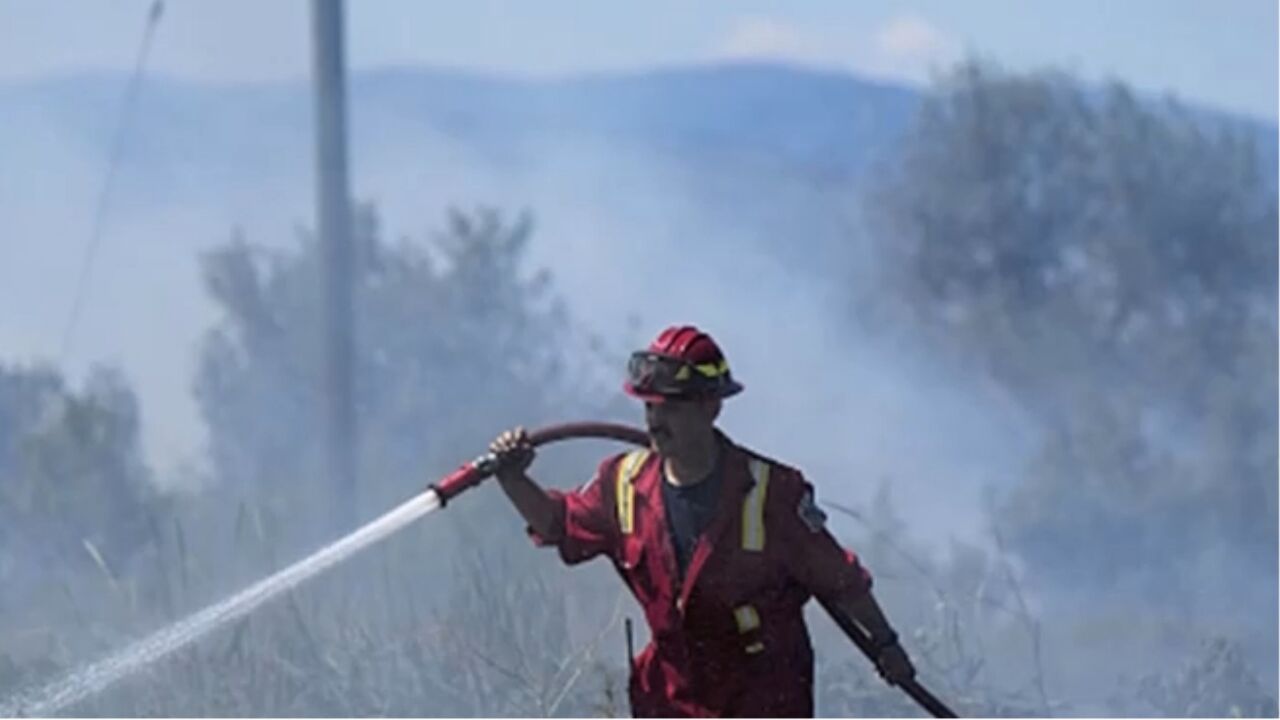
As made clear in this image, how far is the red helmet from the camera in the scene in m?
5.02

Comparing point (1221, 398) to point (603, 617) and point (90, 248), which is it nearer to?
point (603, 617)

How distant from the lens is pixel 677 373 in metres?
5.02

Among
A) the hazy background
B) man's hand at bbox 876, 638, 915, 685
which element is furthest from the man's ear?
the hazy background

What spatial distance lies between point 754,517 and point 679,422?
0.23 meters

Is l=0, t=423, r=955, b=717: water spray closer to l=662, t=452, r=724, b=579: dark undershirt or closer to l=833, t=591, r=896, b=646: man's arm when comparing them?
l=833, t=591, r=896, b=646: man's arm

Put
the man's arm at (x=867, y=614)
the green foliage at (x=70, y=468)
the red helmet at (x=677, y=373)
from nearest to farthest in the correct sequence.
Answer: the red helmet at (x=677, y=373), the man's arm at (x=867, y=614), the green foliage at (x=70, y=468)

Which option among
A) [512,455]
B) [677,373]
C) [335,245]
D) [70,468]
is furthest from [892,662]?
[70,468]

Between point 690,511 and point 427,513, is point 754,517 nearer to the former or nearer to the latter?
point 690,511

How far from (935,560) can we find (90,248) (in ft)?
9.61

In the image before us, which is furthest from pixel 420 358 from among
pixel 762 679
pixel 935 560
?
pixel 762 679

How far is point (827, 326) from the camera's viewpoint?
9.35m

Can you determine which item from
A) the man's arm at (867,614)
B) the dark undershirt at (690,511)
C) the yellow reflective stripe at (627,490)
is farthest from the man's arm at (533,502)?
the man's arm at (867,614)

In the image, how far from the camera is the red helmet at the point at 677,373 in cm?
502

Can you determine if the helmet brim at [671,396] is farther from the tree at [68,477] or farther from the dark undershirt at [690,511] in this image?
the tree at [68,477]
